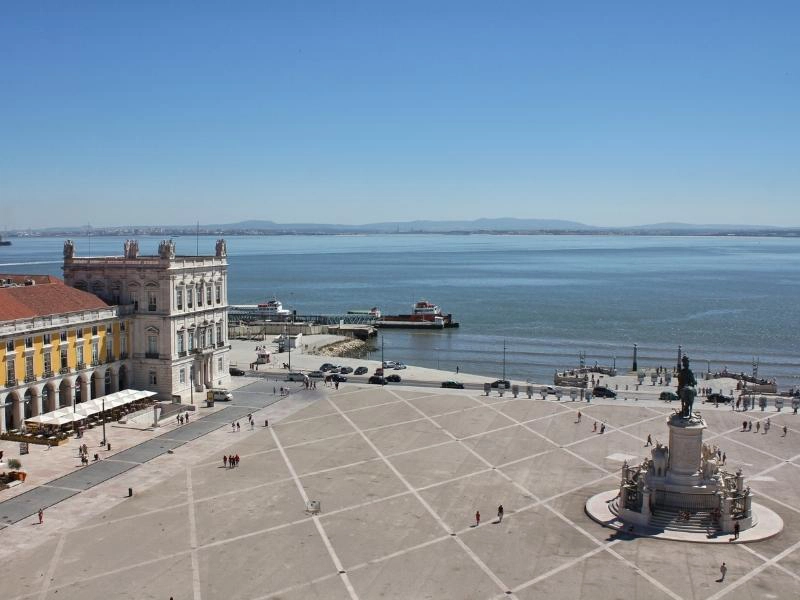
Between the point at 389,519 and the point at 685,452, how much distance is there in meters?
13.3

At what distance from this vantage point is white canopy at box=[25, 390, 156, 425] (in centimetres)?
5141

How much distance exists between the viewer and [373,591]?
30.4 metres

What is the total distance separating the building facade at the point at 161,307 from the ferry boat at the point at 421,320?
65.4 metres

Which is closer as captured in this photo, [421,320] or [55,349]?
[55,349]

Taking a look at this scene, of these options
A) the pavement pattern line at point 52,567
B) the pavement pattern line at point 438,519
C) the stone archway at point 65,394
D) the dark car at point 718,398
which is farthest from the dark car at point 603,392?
the pavement pattern line at point 52,567

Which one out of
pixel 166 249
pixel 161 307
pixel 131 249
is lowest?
pixel 161 307

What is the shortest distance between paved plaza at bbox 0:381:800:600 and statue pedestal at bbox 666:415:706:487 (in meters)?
3.66

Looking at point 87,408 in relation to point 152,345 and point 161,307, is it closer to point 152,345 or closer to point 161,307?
point 152,345

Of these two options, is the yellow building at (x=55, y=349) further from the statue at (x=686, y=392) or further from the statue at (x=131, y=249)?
the statue at (x=686, y=392)

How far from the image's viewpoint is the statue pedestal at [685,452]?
3753cm

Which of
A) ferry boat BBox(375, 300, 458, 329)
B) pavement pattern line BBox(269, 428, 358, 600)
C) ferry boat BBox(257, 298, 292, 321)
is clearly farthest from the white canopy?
ferry boat BBox(375, 300, 458, 329)

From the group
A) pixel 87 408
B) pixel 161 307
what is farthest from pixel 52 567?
pixel 161 307

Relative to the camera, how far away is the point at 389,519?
124ft

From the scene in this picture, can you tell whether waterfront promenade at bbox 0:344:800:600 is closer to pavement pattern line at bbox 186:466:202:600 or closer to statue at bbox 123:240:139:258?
pavement pattern line at bbox 186:466:202:600
